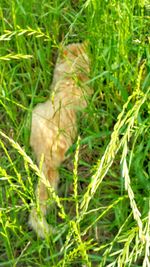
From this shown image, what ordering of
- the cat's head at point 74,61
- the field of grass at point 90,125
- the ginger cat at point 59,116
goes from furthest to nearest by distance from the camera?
1. the cat's head at point 74,61
2. the ginger cat at point 59,116
3. the field of grass at point 90,125

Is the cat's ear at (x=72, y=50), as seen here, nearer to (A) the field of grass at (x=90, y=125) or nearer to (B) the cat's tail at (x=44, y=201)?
(A) the field of grass at (x=90, y=125)

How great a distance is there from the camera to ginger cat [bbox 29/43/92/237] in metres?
1.69

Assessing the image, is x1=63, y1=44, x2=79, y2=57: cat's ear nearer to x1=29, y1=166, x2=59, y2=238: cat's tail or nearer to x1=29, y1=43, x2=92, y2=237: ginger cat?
x1=29, y1=43, x2=92, y2=237: ginger cat

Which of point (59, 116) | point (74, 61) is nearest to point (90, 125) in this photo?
point (59, 116)

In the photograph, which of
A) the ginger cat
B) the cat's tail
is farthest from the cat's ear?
the cat's tail

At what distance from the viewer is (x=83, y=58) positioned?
1829 millimetres

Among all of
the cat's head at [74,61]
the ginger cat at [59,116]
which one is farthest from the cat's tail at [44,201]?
the cat's head at [74,61]

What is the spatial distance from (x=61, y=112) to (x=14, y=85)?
0.22 meters

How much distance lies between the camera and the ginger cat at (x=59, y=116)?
5.55ft

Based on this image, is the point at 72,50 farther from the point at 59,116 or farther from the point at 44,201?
the point at 44,201

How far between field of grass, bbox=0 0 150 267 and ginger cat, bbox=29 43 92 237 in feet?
0.09

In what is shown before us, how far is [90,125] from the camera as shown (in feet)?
5.73

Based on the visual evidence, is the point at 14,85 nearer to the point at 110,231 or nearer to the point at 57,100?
the point at 57,100

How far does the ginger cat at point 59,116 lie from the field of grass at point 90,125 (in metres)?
0.03
